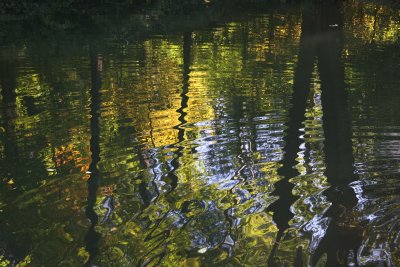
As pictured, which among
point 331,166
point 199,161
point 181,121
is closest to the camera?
point 331,166

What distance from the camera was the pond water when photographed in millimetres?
4137

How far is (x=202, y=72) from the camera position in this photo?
455 inches

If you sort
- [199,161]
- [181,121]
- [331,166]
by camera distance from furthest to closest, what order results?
1. [181,121]
2. [199,161]
3. [331,166]

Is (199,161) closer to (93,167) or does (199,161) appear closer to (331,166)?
(93,167)

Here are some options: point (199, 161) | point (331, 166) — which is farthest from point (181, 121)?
point (331, 166)

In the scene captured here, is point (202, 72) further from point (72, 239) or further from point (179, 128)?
point (72, 239)

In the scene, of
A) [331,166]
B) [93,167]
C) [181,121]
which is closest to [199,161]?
[93,167]

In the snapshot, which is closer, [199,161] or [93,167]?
[93,167]

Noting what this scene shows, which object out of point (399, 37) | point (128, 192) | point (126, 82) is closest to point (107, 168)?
point (128, 192)

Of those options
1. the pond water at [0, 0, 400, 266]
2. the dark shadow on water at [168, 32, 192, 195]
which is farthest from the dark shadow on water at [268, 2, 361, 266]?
the dark shadow on water at [168, 32, 192, 195]

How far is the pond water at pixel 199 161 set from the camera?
4.14 m

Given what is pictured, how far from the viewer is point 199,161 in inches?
238

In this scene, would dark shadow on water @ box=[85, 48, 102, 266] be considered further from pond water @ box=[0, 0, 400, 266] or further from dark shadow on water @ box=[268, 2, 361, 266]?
dark shadow on water @ box=[268, 2, 361, 266]

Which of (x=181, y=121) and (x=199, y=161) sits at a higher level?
(x=181, y=121)
